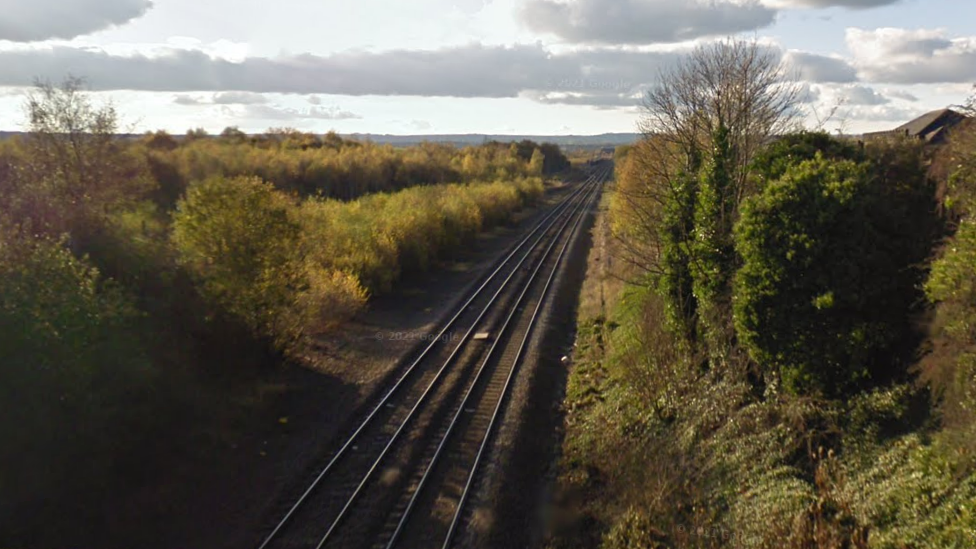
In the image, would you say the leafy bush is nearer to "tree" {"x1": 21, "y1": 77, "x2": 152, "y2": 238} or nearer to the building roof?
"tree" {"x1": 21, "y1": 77, "x2": 152, "y2": 238}

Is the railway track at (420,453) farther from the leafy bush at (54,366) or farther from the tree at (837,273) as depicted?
the tree at (837,273)

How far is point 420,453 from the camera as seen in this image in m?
14.3

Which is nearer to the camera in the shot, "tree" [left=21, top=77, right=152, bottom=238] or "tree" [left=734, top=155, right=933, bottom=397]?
"tree" [left=734, top=155, right=933, bottom=397]

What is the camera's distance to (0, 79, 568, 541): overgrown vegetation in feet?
35.7

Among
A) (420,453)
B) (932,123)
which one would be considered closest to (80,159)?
(420,453)

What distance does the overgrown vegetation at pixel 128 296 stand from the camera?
35.7 feet

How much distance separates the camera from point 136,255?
15.9m

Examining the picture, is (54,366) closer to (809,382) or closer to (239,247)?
(239,247)

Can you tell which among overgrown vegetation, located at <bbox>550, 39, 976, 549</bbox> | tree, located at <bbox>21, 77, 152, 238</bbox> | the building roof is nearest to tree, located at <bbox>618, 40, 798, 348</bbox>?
overgrown vegetation, located at <bbox>550, 39, 976, 549</bbox>

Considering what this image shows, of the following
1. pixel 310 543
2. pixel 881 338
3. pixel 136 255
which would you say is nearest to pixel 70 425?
pixel 310 543

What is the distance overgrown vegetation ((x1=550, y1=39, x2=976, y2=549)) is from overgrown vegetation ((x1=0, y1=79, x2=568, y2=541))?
879cm

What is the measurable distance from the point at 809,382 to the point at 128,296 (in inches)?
555

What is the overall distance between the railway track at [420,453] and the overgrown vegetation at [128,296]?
358 cm

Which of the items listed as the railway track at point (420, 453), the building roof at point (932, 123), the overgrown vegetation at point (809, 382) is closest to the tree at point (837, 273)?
the overgrown vegetation at point (809, 382)
